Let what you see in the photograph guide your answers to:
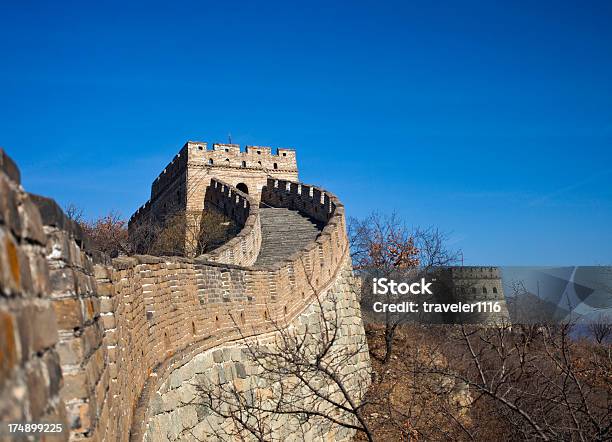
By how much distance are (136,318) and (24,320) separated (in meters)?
3.98

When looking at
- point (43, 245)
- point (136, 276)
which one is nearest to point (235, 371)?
point (136, 276)

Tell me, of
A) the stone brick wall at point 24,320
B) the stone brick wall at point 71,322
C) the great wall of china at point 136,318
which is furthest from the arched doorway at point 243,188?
the stone brick wall at point 24,320

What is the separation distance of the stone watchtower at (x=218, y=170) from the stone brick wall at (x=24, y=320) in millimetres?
22799

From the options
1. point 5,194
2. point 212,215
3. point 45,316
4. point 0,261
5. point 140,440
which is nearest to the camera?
point 0,261

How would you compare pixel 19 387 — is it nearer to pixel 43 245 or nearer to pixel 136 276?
pixel 43 245

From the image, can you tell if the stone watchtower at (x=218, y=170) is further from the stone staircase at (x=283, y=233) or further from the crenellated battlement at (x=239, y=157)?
the stone staircase at (x=283, y=233)

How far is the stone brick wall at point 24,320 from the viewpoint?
1.45 meters

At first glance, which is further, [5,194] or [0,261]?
[5,194]

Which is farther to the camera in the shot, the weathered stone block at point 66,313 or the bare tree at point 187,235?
the bare tree at point 187,235

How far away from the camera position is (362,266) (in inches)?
993

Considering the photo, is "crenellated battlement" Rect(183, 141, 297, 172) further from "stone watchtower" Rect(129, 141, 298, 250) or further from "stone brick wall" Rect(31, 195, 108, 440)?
"stone brick wall" Rect(31, 195, 108, 440)

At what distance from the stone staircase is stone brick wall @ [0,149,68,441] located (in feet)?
45.4

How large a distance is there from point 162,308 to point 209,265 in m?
1.91

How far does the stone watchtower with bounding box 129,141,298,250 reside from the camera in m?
26.2
